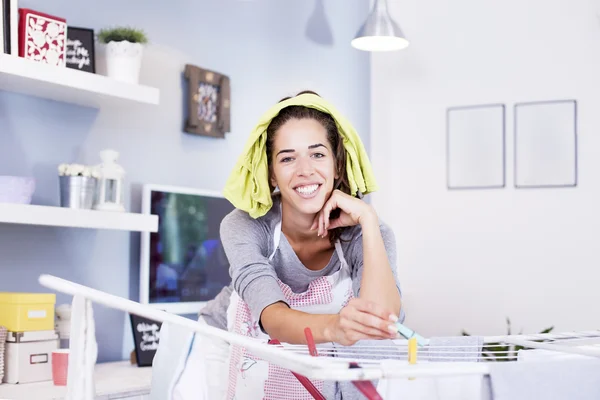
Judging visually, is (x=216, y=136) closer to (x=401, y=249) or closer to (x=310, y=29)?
(x=310, y=29)

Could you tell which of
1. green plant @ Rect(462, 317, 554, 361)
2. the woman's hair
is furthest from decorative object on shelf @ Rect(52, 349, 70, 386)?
green plant @ Rect(462, 317, 554, 361)

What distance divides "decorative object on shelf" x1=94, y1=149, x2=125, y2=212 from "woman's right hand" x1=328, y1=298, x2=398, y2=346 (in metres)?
1.61

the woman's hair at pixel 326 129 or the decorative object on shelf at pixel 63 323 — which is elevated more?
the woman's hair at pixel 326 129

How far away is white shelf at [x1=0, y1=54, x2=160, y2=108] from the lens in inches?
97.2

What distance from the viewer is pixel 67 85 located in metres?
2.62

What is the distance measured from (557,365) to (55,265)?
6.56 ft

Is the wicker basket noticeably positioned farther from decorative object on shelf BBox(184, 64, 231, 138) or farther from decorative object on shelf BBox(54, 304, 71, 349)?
decorative object on shelf BBox(184, 64, 231, 138)

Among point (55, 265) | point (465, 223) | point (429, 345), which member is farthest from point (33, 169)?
point (465, 223)

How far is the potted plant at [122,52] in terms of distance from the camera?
286 cm

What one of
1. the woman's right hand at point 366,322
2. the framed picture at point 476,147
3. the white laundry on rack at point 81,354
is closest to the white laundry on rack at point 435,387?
the woman's right hand at point 366,322

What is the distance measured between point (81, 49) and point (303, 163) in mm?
1251

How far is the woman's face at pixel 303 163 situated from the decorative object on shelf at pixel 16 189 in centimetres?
93

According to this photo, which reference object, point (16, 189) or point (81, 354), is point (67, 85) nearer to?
point (16, 189)

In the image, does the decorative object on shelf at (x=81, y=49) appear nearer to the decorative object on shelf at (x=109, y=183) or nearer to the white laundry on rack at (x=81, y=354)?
the decorative object on shelf at (x=109, y=183)
